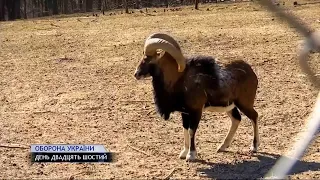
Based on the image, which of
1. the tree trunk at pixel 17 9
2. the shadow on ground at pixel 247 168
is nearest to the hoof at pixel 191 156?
the shadow on ground at pixel 247 168

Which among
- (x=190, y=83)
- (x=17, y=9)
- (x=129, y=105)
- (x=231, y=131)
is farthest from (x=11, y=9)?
(x=190, y=83)

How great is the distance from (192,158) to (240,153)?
2.20 ft

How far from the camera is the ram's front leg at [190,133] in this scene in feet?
22.1

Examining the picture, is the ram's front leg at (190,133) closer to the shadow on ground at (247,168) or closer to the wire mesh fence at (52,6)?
the shadow on ground at (247,168)

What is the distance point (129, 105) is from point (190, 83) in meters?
3.37

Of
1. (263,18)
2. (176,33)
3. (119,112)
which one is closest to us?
(119,112)

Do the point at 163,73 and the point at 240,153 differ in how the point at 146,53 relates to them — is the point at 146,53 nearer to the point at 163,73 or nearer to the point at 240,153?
the point at 163,73

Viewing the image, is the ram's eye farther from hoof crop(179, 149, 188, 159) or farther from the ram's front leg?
hoof crop(179, 149, 188, 159)

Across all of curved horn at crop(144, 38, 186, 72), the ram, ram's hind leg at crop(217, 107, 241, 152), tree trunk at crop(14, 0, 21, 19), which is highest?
curved horn at crop(144, 38, 186, 72)

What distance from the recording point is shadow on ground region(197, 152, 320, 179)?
613cm

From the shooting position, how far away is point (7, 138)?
793 centimetres

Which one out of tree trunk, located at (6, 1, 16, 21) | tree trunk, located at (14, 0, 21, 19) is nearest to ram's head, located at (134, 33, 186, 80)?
tree trunk, located at (6, 1, 16, 21)

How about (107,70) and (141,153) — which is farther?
(107,70)

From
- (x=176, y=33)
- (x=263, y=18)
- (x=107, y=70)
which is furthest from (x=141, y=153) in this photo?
(x=263, y=18)
